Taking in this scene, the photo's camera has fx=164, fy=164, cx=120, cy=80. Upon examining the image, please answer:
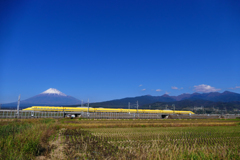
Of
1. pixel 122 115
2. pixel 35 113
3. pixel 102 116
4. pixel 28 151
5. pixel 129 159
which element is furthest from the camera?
pixel 122 115

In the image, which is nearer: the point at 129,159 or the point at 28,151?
the point at 129,159

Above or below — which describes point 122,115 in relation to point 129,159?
below

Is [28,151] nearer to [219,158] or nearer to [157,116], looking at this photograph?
[219,158]

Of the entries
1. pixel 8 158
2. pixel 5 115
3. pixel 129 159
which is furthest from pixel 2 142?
pixel 5 115

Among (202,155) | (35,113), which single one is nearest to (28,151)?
(202,155)

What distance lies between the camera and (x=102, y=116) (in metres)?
50.2

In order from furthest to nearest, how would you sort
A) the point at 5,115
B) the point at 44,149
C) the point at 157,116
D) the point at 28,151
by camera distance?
the point at 157,116, the point at 5,115, the point at 44,149, the point at 28,151

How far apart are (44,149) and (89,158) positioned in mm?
3672

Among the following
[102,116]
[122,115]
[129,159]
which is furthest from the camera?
[122,115]

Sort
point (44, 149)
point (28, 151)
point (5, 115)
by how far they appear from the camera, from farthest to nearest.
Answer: point (5, 115) → point (44, 149) → point (28, 151)

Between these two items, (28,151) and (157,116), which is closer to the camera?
(28,151)

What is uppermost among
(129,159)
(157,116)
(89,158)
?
(129,159)

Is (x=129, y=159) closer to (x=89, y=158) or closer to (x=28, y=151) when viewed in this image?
(x=89, y=158)

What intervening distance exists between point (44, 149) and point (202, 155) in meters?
8.22
